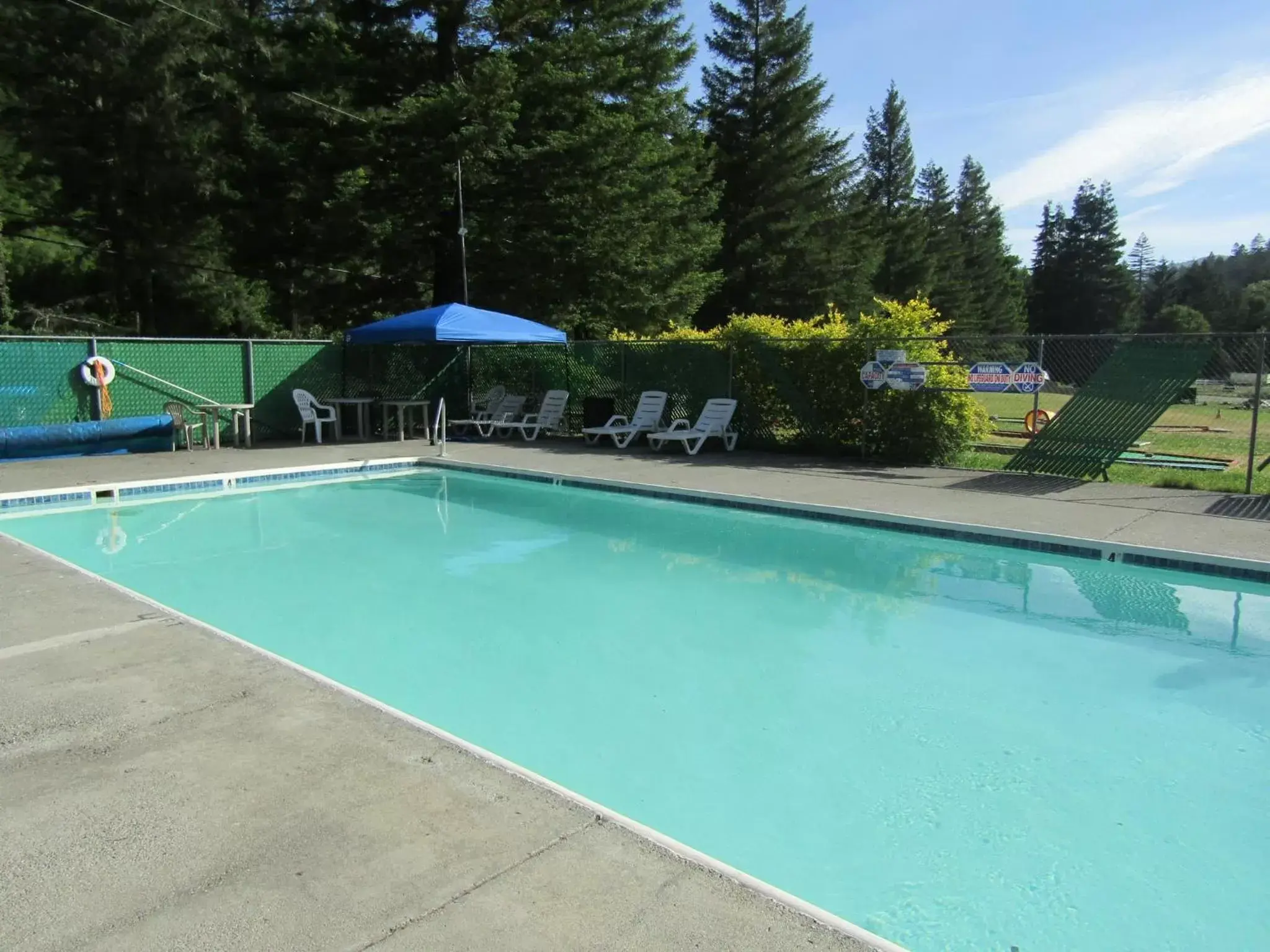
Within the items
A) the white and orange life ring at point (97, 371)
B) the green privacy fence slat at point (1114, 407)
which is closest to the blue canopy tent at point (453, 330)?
the white and orange life ring at point (97, 371)

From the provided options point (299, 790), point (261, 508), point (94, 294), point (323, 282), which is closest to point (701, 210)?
point (323, 282)

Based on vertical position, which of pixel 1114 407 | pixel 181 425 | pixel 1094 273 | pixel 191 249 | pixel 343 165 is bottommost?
pixel 181 425

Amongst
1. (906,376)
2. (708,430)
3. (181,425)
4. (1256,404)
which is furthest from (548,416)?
(1256,404)

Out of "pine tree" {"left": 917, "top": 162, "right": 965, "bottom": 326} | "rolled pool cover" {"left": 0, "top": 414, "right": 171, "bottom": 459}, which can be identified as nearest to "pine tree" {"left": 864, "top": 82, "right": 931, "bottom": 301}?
"pine tree" {"left": 917, "top": 162, "right": 965, "bottom": 326}

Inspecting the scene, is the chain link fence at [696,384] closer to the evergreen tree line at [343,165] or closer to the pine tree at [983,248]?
the evergreen tree line at [343,165]

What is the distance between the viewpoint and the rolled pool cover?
11.6 m

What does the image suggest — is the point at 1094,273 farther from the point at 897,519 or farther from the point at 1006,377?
the point at 897,519

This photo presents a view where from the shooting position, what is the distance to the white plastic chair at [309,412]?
47.6ft

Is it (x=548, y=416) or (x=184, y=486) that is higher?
(x=548, y=416)

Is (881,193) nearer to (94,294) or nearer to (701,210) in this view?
(701,210)

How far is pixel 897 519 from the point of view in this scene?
810cm

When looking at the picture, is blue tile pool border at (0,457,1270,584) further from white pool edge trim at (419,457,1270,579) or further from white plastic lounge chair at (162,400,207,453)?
white plastic lounge chair at (162,400,207,453)

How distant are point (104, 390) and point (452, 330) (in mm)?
5024

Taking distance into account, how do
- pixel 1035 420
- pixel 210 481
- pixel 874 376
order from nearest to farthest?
1. pixel 210 481
2. pixel 1035 420
3. pixel 874 376
